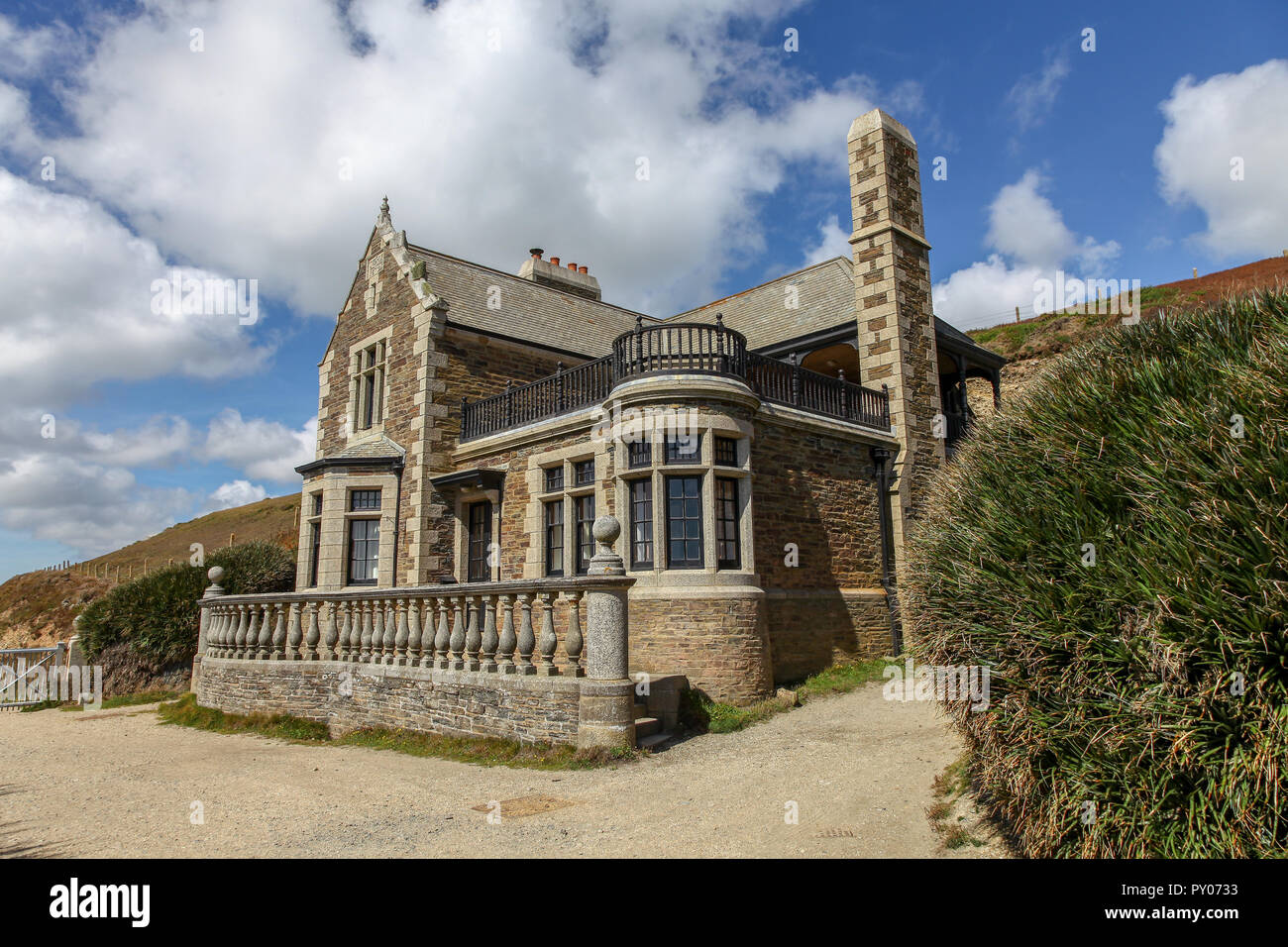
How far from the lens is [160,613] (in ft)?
57.7

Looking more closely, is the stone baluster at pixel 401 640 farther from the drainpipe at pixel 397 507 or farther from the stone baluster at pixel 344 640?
the drainpipe at pixel 397 507

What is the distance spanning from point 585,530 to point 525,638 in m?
4.85

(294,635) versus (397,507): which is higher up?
(397,507)

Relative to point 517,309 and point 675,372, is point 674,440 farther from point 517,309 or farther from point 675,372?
point 517,309

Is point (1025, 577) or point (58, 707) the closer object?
point (1025, 577)

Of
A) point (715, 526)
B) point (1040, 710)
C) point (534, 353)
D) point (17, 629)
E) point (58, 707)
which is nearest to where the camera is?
point (1040, 710)

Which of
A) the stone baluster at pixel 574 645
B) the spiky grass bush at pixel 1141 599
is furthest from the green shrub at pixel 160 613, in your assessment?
the spiky grass bush at pixel 1141 599

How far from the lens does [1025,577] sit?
14.8ft

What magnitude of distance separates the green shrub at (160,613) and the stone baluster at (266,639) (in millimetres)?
5798

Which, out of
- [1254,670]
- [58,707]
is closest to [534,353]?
[58,707]

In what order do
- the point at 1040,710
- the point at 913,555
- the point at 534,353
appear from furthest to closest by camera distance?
the point at 534,353 → the point at 913,555 → the point at 1040,710

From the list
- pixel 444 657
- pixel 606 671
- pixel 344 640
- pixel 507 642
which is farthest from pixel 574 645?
pixel 344 640
